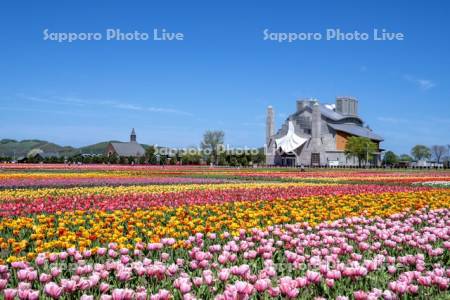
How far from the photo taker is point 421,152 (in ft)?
392

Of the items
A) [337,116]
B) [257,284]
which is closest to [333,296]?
[257,284]

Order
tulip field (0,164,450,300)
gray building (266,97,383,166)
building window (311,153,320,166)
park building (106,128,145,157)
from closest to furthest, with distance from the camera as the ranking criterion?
tulip field (0,164,450,300) < building window (311,153,320,166) < gray building (266,97,383,166) < park building (106,128,145,157)

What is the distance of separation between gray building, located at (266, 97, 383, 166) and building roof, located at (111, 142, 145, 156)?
116 feet

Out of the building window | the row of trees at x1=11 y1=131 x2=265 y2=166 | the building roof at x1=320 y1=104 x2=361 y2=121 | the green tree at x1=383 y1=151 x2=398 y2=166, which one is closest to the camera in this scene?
the row of trees at x1=11 y1=131 x2=265 y2=166

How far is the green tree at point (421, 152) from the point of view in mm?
119125

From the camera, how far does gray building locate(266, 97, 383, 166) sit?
10444cm

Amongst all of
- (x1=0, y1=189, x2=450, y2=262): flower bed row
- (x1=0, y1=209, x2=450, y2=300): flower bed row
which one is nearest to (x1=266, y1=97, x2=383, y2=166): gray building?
(x1=0, y1=189, x2=450, y2=262): flower bed row

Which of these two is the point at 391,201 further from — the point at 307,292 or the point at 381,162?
the point at 381,162

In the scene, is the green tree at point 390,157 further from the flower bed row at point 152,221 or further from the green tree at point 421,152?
the flower bed row at point 152,221

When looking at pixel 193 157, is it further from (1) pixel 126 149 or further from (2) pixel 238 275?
(2) pixel 238 275

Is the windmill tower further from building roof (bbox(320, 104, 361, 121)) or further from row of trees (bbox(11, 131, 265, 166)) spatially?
building roof (bbox(320, 104, 361, 121))

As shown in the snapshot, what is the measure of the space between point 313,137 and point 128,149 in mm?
49494

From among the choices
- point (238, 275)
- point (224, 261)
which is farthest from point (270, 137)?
point (238, 275)

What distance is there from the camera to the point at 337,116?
373ft
